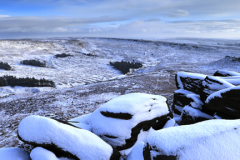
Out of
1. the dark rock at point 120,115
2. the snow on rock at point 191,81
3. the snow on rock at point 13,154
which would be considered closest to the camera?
the snow on rock at point 13,154

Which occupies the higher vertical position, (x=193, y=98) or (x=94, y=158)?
(x=193, y=98)

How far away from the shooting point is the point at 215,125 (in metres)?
4.19

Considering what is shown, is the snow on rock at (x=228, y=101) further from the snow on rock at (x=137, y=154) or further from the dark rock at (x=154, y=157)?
the dark rock at (x=154, y=157)

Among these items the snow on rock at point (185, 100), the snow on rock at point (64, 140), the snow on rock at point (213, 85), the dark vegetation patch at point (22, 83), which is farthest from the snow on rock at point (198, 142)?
the dark vegetation patch at point (22, 83)

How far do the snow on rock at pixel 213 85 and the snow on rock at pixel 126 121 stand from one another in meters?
3.46

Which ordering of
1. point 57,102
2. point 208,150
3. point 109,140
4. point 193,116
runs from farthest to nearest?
1. point 57,102
2. point 193,116
3. point 109,140
4. point 208,150

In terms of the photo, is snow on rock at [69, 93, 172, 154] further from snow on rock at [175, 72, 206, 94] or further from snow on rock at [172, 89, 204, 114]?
snow on rock at [175, 72, 206, 94]

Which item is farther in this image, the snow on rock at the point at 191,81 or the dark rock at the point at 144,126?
the snow on rock at the point at 191,81

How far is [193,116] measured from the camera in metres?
9.16

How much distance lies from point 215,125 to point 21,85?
2681 cm

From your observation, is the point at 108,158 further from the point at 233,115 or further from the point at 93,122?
the point at 233,115

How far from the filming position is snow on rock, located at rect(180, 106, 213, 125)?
353 inches

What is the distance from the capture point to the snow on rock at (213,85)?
872 centimetres

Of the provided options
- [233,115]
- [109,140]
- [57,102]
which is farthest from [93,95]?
[233,115]
